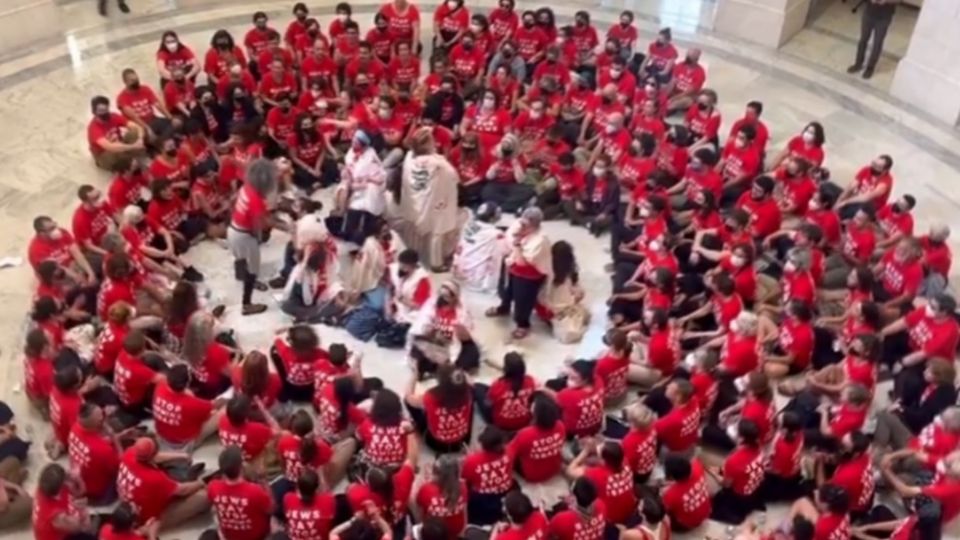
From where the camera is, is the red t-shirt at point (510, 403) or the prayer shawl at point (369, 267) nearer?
the red t-shirt at point (510, 403)

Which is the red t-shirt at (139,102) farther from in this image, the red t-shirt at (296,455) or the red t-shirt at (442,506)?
the red t-shirt at (442,506)

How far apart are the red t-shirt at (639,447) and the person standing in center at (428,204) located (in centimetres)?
318

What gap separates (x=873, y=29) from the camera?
14219 mm

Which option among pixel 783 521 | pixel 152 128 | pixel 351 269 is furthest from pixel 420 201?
pixel 783 521

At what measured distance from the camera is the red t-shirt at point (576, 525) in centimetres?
658

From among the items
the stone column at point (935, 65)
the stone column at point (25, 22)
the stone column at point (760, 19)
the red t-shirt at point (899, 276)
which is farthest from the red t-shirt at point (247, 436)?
the stone column at point (760, 19)

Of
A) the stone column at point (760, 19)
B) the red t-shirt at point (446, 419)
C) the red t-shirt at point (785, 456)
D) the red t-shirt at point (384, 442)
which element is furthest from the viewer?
the stone column at point (760, 19)

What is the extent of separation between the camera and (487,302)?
9906mm

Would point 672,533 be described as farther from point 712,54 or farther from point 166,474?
point 712,54

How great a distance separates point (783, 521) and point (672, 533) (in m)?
0.75

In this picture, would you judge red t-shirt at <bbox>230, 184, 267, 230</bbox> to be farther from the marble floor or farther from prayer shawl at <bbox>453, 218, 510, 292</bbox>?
prayer shawl at <bbox>453, 218, 510, 292</bbox>

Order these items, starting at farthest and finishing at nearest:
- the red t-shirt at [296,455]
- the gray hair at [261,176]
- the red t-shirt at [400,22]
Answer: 1. the red t-shirt at [400,22]
2. the gray hair at [261,176]
3. the red t-shirt at [296,455]

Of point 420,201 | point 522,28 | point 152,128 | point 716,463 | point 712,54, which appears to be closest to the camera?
point 716,463

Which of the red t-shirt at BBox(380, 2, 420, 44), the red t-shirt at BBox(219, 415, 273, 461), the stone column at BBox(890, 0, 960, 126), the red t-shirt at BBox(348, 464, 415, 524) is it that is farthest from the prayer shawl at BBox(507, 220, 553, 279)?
the stone column at BBox(890, 0, 960, 126)
